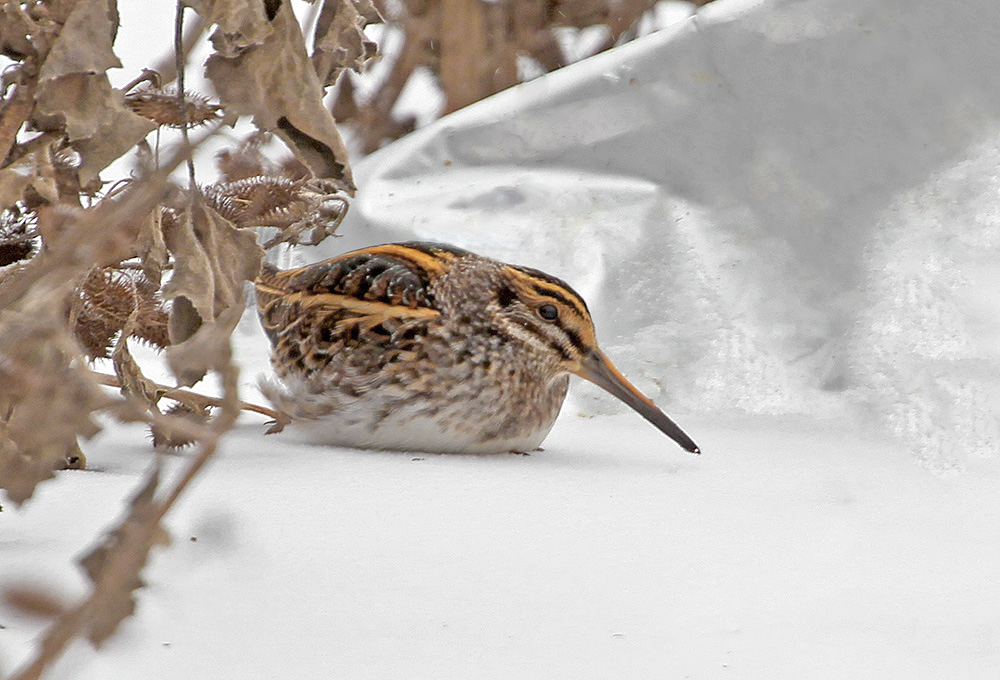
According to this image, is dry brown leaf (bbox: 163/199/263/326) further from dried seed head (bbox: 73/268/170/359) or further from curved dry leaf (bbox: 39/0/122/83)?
dried seed head (bbox: 73/268/170/359)

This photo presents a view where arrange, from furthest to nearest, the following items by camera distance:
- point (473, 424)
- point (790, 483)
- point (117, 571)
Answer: point (473, 424) < point (790, 483) < point (117, 571)

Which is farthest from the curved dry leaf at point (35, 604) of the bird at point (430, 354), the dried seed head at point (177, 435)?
the bird at point (430, 354)

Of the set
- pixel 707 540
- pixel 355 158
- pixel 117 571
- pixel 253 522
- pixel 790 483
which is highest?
pixel 117 571

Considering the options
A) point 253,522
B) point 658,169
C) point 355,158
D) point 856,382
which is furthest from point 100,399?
point 355,158

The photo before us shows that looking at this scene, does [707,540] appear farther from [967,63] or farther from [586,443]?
[967,63]

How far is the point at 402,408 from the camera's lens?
1.68 meters

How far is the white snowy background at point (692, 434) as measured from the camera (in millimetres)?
1060

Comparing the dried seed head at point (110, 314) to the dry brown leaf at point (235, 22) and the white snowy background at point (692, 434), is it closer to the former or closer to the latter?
the white snowy background at point (692, 434)

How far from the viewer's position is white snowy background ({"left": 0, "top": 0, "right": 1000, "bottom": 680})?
106cm

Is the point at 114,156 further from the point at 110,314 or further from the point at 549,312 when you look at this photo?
the point at 549,312

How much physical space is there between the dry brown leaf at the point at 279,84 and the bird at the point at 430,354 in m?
0.53

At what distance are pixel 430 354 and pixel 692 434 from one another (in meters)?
0.44

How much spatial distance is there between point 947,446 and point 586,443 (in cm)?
50

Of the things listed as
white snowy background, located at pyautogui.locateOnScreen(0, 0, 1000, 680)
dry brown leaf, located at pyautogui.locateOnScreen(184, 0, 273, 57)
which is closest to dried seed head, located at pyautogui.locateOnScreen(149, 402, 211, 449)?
white snowy background, located at pyautogui.locateOnScreen(0, 0, 1000, 680)
